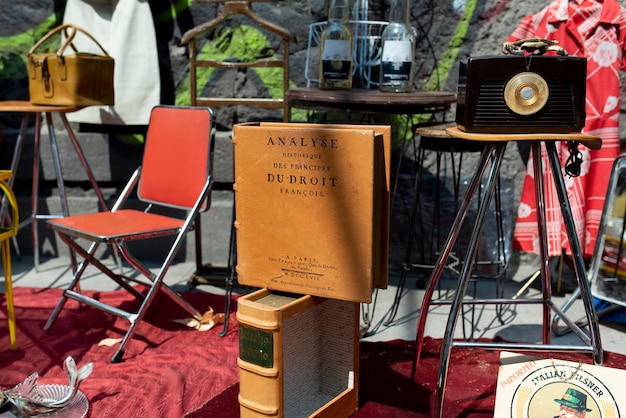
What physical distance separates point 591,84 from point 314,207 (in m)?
2.11

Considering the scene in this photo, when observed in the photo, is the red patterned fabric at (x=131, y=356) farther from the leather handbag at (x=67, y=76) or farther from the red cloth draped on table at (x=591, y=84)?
the red cloth draped on table at (x=591, y=84)

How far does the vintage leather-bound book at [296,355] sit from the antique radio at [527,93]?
83 centimetres

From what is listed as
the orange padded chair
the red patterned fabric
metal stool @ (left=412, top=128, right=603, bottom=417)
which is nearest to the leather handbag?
the orange padded chair

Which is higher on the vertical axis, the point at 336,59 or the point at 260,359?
the point at 336,59

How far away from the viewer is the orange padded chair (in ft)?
10.4

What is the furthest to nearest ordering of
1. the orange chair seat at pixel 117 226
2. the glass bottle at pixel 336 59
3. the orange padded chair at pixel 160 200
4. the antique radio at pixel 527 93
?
the glass bottle at pixel 336 59
the orange padded chair at pixel 160 200
the orange chair seat at pixel 117 226
the antique radio at pixel 527 93

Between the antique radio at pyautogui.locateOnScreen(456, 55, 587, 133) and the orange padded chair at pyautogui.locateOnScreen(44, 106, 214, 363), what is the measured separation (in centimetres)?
154

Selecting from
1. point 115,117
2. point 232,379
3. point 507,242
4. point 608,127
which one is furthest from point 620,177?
point 115,117

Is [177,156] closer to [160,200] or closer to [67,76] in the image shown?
[160,200]

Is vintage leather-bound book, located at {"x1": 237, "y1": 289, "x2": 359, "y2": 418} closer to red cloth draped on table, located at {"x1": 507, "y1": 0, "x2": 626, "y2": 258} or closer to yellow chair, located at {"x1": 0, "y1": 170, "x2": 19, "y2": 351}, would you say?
yellow chair, located at {"x1": 0, "y1": 170, "x2": 19, "y2": 351}

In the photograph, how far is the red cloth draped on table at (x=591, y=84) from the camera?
11.9 feet

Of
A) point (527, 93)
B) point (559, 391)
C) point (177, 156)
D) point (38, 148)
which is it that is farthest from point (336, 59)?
point (38, 148)

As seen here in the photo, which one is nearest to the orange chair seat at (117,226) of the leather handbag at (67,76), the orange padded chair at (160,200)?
the orange padded chair at (160,200)

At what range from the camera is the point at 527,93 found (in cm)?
216
